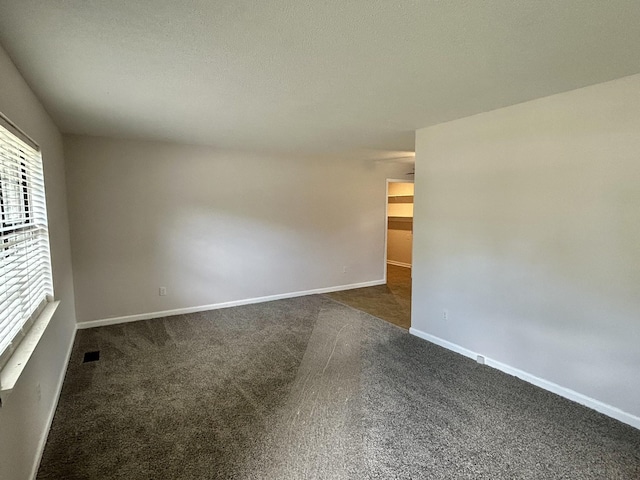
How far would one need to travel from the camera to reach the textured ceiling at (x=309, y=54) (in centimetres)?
150

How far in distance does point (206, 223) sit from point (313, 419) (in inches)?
129

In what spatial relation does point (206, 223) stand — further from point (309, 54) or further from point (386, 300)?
point (309, 54)

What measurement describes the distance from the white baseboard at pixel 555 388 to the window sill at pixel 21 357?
3.40m

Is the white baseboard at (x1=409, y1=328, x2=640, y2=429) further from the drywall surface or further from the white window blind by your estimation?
the white window blind

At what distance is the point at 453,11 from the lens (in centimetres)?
151

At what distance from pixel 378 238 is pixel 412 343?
117 inches

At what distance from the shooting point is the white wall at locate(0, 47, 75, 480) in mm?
1580

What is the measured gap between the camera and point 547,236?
2719 millimetres

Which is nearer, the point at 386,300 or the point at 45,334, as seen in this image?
the point at 45,334

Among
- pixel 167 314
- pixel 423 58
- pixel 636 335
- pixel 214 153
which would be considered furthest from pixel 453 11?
pixel 167 314

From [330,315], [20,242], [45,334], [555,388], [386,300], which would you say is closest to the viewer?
[20,242]

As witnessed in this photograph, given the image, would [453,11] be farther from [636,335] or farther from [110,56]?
[636,335]

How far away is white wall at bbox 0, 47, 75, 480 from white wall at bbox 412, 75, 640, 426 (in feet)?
11.1

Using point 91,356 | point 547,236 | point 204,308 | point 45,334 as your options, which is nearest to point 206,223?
point 204,308
